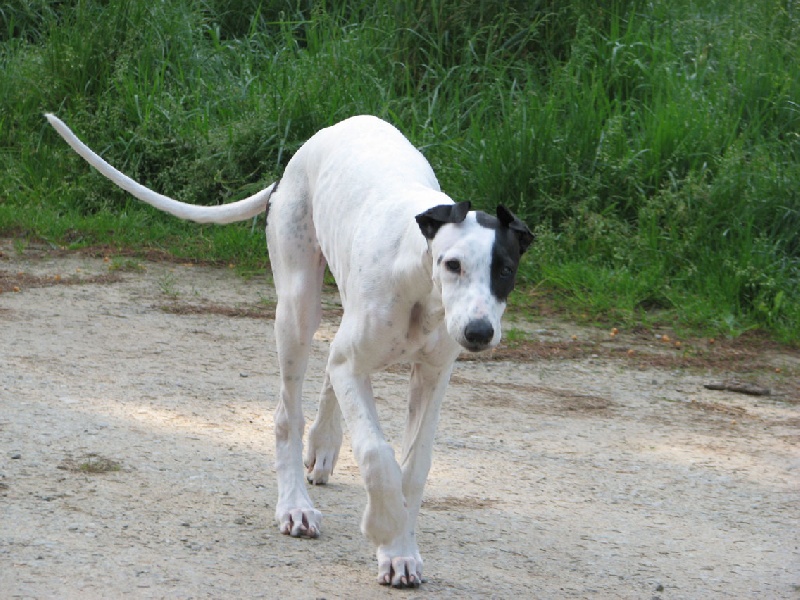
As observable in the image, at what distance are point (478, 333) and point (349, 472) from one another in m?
1.81

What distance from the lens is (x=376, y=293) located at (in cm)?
379

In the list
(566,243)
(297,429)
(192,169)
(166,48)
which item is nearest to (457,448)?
(297,429)

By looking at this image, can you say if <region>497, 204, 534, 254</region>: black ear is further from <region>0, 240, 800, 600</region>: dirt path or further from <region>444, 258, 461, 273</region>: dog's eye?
<region>0, 240, 800, 600</region>: dirt path

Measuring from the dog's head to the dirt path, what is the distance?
900mm

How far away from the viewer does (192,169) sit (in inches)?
356

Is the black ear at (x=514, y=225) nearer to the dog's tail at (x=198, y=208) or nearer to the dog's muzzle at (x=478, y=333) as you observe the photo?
the dog's muzzle at (x=478, y=333)

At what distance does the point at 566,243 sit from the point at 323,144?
3831 mm

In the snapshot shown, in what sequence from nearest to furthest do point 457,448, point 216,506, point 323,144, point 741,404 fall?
point 216,506 → point 323,144 → point 457,448 → point 741,404

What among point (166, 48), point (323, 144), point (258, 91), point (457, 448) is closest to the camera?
point (323, 144)

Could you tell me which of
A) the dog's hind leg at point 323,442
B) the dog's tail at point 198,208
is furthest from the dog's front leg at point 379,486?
the dog's tail at point 198,208

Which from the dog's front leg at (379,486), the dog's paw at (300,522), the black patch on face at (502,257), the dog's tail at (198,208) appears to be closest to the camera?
the black patch on face at (502,257)

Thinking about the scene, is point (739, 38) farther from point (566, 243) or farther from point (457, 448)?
point (457, 448)

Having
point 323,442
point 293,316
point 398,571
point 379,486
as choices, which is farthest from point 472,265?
point 323,442

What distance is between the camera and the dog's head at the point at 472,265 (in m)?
3.33
